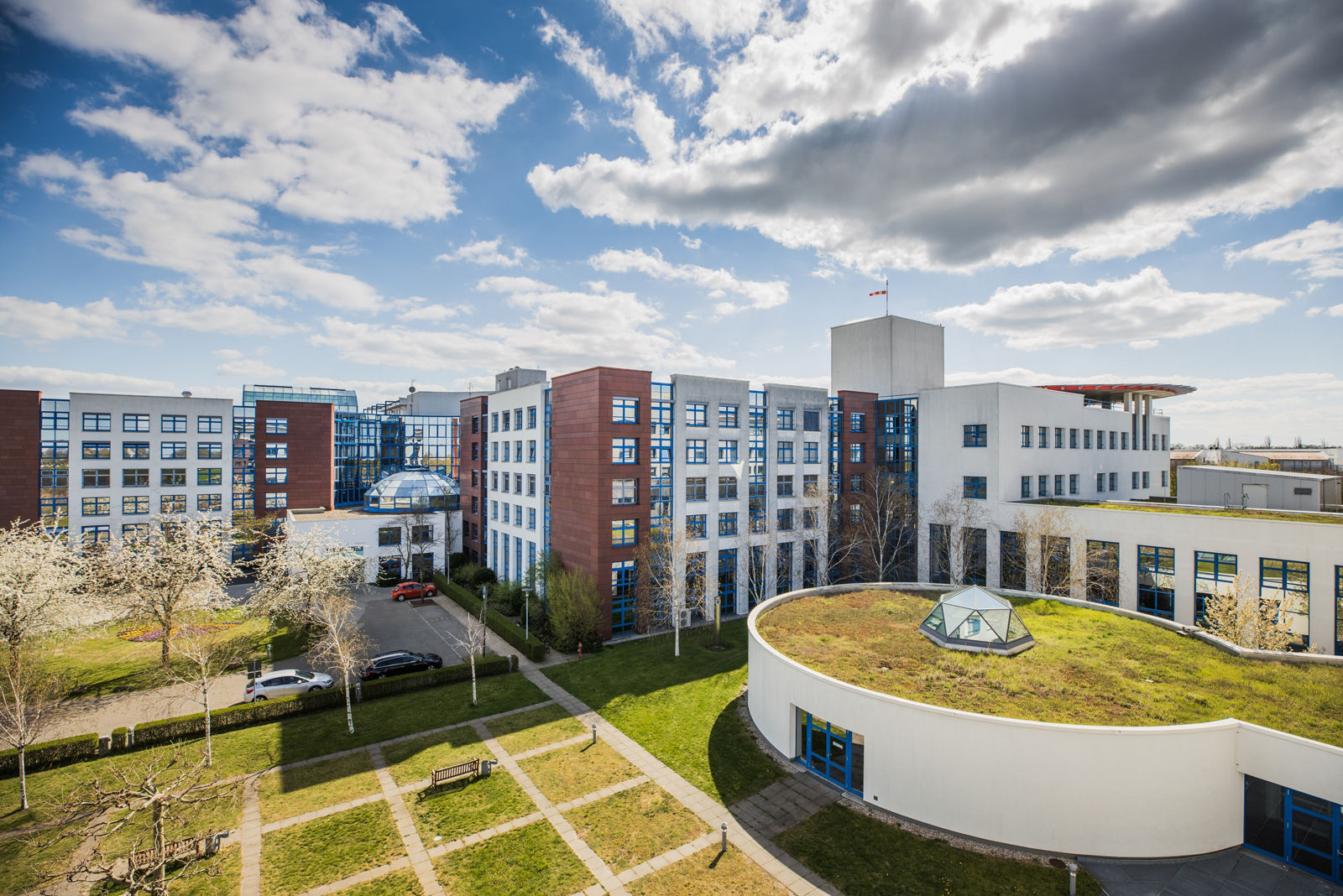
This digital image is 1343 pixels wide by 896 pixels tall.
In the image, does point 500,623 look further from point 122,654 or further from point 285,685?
point 122,654

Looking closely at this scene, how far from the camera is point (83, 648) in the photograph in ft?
116

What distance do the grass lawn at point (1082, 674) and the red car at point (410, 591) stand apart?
110 feet

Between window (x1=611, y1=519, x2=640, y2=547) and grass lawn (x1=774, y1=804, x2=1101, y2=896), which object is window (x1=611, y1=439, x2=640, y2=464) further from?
grass lawn (x1=774, y1=804, x2=1101, y2=896)

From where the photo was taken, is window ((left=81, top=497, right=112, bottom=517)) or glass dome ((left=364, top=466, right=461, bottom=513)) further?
glass dome ((left=364, top=466, right=461, bottom=513))

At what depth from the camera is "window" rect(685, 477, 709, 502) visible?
40.1 metres

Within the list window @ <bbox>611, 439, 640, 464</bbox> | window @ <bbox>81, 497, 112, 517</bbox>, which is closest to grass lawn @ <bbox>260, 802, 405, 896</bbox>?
window @ <bbox>611, 439, 640, 464</bbox>

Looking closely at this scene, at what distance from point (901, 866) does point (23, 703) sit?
3023 cm

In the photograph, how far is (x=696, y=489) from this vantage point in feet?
133

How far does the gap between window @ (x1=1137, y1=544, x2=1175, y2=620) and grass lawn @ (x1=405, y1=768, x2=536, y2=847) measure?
3465cm

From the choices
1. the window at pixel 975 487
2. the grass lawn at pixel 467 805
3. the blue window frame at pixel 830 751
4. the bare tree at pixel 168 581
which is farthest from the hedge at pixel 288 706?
the window at pixel 975 487

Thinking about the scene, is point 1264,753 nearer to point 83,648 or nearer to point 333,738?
point 333,738

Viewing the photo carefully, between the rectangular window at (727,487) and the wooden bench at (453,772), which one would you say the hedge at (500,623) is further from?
the rectangular window at (727,487)

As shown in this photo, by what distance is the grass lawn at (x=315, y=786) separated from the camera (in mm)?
19234

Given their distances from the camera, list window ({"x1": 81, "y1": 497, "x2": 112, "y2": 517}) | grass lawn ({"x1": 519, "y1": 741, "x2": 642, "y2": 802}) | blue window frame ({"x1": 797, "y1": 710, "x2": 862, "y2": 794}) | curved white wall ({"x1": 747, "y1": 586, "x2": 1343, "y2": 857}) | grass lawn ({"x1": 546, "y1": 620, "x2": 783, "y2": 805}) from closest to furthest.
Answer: curved white wall ({"x1": 747, "y1": 586, "x2": 1343, "y2": 857}), blue window frame ({"x1": 797, "y1": 710, "x2": 862, "y2": 794}), grass lawn ({"x1": 519, "y1": 741, "x2": 642, "y2": 802}), grass lawn ({"x1": 546, "y1": 620, "x2": 783, "y2": 805}), window ({"x1": 81, "y1": 497, "x2": 112, "y2": 517})
